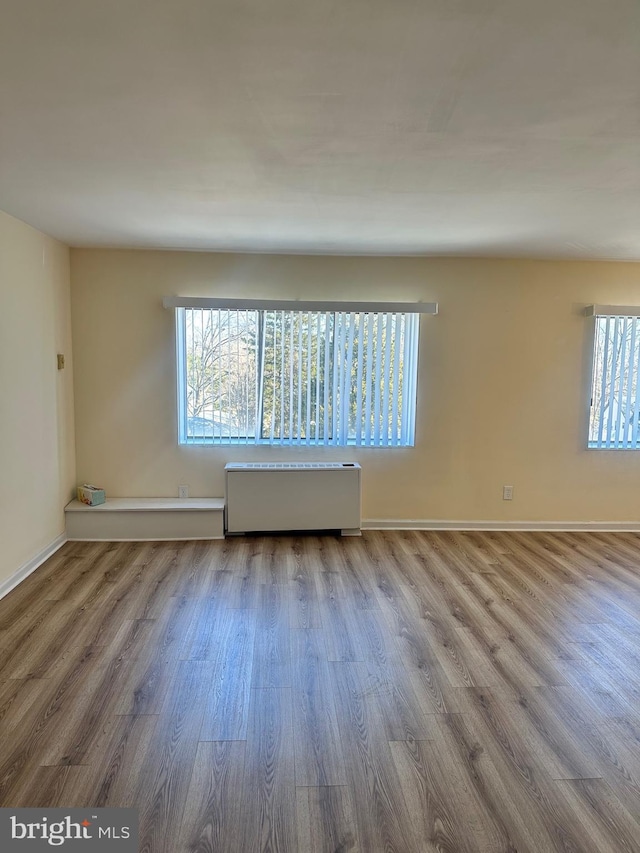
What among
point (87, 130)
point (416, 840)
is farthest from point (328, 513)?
point (87, 130)

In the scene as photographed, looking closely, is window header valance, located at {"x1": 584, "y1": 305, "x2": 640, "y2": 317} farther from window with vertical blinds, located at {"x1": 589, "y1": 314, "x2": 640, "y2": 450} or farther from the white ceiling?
the white ceiling

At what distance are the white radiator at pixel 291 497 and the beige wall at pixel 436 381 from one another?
0.82 feet

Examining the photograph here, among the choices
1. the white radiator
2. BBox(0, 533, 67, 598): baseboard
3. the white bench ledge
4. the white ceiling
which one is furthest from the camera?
the white radiator

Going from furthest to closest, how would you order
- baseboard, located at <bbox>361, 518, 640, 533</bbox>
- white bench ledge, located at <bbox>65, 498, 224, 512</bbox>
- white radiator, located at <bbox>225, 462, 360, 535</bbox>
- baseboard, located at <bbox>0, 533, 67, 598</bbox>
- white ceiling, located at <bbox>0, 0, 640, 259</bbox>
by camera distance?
1. baseboard, located at <bbox>361, 518, 640, 533</bbox>
2. white radiator, located at <bbox>225, 462, 360, 535</bbox>
3. white bench ledge, located at <bbox>65, 498, 224, 512</bbox>
4. baseboard, located at <bbox>0, 533, 67, 598</bbox>
5. white ceiling, located at <bbox>0, 0, 640, 259</bbox>

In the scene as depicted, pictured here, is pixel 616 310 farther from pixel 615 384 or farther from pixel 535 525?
pixel 535 525

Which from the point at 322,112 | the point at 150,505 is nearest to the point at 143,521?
the point at 150,505

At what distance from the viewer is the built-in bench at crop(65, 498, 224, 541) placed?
384cm

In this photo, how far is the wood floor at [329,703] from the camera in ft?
4.98

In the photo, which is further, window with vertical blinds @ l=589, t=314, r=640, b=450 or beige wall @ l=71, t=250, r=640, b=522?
window with vertical blinds @ l=589, t=314, r=640, b=450

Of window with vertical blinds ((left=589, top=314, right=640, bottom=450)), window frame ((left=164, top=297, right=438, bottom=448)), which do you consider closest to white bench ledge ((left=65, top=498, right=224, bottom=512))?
window frame ((left=164, top=297, right=438, bottom=448))

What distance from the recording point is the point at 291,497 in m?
3.99

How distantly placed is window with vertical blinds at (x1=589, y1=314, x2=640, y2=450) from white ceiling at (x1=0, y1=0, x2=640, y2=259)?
1504mm

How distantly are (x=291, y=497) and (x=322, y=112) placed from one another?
2.88 metres

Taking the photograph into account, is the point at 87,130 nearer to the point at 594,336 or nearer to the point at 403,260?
the point at 403,260
